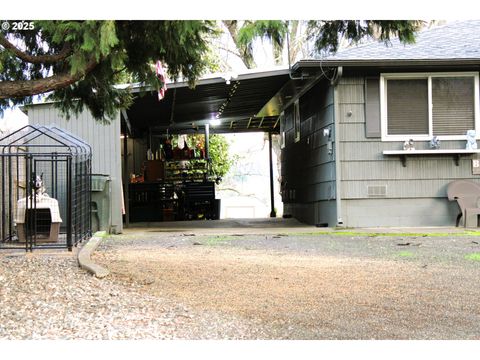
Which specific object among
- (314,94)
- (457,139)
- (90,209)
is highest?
(314,94)

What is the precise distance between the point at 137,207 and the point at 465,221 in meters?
8.27

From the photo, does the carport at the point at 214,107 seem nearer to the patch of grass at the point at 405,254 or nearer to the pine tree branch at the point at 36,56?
the pine tree branch at the point at 36,56

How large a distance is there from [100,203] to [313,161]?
4.11m

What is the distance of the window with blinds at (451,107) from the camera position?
970cm

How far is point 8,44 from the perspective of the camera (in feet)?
15.0

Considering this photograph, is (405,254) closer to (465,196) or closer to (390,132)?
(465,196)

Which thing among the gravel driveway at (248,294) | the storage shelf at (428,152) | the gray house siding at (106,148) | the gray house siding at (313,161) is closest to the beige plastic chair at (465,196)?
the storage shelf at (428,152)

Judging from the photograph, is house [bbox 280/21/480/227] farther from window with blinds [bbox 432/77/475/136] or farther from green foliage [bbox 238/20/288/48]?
green foliage [bbox 238/20/288/48]

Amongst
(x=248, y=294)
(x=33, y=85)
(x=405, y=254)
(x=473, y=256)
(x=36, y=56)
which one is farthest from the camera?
(x=405, y=254)

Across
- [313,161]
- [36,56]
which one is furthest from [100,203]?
[36,56]

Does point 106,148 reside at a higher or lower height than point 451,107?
lower

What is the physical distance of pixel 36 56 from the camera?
15.7 feet

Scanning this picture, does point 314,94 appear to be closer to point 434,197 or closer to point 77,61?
point 434,197
